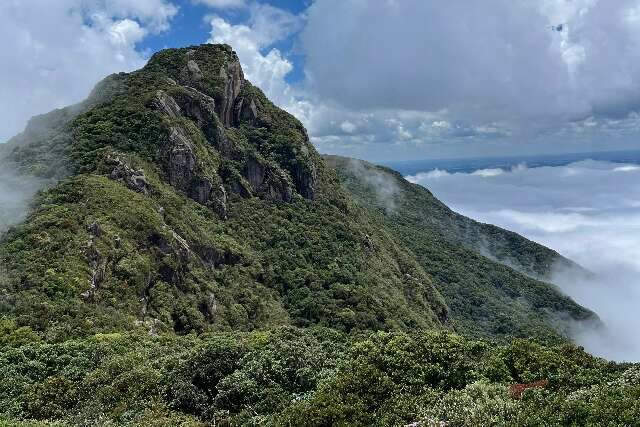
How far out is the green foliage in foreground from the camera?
26047 millimetres

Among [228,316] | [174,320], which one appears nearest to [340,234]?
[228,316]

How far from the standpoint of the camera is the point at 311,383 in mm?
33250

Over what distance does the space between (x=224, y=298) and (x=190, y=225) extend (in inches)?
625

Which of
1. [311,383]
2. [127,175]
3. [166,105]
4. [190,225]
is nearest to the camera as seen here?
[311,383]

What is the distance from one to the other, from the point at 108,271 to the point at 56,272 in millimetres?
7452

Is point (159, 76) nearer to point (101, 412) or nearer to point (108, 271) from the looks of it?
point (108, 271)

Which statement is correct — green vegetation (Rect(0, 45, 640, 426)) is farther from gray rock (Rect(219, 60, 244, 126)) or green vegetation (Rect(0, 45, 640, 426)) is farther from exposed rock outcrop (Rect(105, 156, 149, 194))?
gray rock (Rect(219, 60, 244, 126))

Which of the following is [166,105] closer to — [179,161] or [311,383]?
[179,161]

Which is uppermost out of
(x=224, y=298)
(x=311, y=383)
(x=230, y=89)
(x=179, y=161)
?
(x=230, y=89)

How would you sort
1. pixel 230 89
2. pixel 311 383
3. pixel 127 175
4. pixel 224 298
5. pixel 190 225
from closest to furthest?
pixel 311 383
pixel 224 298
pixel 127 175
pixel 190 225
pixel 230 89

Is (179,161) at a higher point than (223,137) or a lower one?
lower

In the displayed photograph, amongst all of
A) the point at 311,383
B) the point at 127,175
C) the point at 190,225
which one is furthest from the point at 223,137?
the point at 311,383

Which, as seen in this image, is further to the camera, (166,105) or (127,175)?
(166,105)

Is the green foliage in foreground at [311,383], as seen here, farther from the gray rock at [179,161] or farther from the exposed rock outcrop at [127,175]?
the gray rock at [179,161]
